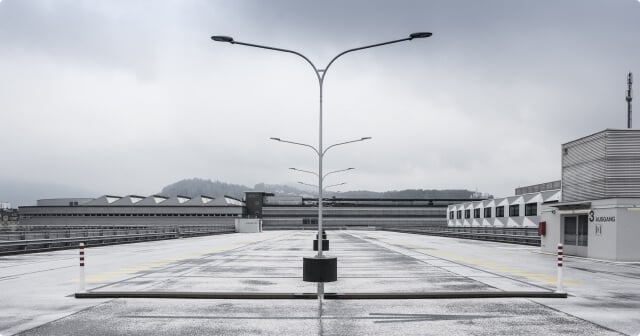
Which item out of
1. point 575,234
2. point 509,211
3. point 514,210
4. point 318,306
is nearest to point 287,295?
point 318,306

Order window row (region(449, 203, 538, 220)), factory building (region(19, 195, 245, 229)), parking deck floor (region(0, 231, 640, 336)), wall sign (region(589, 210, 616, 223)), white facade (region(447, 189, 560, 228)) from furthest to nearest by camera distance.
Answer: factory building (region(19, 195, 245, 229)) < window row (region(449, 203, 538, 220)) < white facade (region(447, 189, 560, 228)) < wall sign (region(589, 210, 616, 223)) < parking deck floor (region(0, 231, 640, 336))

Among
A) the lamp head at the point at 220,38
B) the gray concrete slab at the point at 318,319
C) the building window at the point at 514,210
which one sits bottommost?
the building window at the point at 514,210

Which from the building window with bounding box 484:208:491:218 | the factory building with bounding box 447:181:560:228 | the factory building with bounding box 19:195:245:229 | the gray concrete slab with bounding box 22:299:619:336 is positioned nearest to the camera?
the gray concrete slab with bounding box 22:299:619:336

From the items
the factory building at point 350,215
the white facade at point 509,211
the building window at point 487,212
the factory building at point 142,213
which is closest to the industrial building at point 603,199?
the white facade at point 509,211

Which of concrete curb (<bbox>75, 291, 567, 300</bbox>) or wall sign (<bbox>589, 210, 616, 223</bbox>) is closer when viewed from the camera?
concrete curb (<bbox>75, 291, 567, 300</bbox>)

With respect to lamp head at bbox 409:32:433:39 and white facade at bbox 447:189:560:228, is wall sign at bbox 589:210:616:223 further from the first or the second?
white facade at bbox 447:189:560:228

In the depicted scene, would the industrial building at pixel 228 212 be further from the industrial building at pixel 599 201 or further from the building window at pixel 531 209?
the industrial building at pixel 599 201

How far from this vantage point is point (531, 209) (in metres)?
71.7

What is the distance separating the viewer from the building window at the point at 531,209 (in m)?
70.3

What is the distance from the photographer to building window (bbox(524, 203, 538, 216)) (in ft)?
231

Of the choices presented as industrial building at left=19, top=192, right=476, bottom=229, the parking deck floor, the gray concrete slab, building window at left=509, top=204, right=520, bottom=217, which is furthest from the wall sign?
industrial building at left=19, top=192, right=476, bottom=229

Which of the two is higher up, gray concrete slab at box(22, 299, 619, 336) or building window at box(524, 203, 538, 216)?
gray concrete slab at box(22, 299, 619, 336)

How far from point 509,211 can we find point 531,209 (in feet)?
26.9

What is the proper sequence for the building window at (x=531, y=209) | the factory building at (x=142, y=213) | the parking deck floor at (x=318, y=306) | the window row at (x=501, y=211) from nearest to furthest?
the parking deck floor at (x=318, y=306)
the building window at (x=531, y=209)
the window row at (x=501, y=211)
the factory building at (x=142, y=213)
